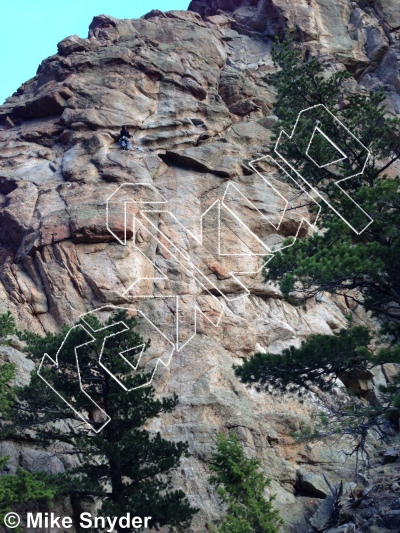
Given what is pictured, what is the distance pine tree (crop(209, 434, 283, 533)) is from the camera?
1432cm

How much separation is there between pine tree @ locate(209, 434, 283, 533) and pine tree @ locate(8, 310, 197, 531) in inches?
35.9

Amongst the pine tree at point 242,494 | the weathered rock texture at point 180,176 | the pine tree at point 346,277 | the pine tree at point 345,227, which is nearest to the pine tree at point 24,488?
the weathered rock texture at point 180,176

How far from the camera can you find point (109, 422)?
1616cm

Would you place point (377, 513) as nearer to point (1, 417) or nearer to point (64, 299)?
point (1, 417)

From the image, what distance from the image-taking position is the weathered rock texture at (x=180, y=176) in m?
20.0

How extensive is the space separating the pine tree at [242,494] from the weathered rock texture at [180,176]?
171 centimetres

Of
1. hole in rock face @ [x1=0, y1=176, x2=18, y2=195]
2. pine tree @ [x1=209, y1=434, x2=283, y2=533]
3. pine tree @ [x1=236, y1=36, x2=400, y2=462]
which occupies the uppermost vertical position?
hole in rock face @ [x1=0, y1=176, x2=18, y2=195]

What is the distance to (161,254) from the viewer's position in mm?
25594

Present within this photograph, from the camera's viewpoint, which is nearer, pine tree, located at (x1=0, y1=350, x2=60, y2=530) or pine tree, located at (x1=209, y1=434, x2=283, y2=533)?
pine tree, located at (x1=0, y1=350, x2=60, y2=530)

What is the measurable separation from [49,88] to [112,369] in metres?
23.4
